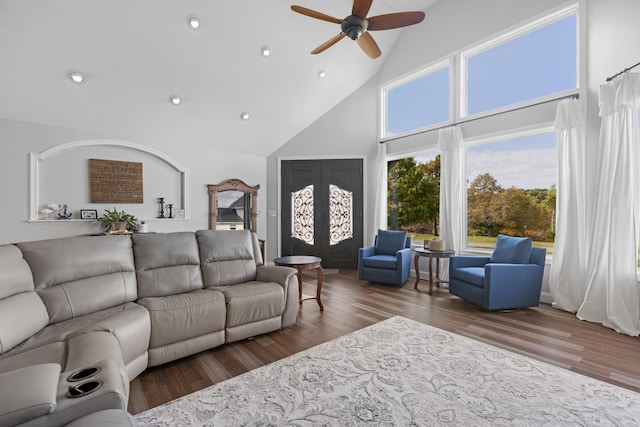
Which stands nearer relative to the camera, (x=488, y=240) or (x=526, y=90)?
(x=526, y=90)

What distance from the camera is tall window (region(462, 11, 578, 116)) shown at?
406cm

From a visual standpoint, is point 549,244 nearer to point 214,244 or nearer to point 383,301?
point 383,301

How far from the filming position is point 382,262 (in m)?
4.93

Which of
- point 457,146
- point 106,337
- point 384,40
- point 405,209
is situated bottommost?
point 106,337

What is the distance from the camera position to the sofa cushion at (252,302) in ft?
9.23

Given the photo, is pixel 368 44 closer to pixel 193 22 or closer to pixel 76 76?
pixel 193 22

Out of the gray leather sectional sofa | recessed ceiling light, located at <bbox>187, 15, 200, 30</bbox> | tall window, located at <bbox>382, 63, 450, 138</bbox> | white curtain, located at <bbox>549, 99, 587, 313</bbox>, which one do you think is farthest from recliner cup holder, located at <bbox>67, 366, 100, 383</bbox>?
tall window, located at <bbox>382, 63, 450, 138</bbox>

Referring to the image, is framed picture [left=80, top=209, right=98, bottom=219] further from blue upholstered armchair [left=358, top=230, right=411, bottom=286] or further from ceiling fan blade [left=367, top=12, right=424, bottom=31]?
ceiling fan blade [left=367, top=12, right=424, bottom=31]

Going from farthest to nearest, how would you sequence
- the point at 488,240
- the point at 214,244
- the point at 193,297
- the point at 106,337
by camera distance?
the point at 488,240 → the point at 214,244 → the point at 193,297 → the point at 106,337

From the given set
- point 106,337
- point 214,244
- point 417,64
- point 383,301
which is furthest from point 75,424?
point 417,64

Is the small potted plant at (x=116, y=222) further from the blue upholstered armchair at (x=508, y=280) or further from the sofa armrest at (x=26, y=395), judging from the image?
the blue upholstered armchair at (x=508, y=280)

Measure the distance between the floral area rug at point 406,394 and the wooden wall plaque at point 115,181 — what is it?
4118mm

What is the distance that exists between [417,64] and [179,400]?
603 cm

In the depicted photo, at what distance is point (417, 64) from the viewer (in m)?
5.70
